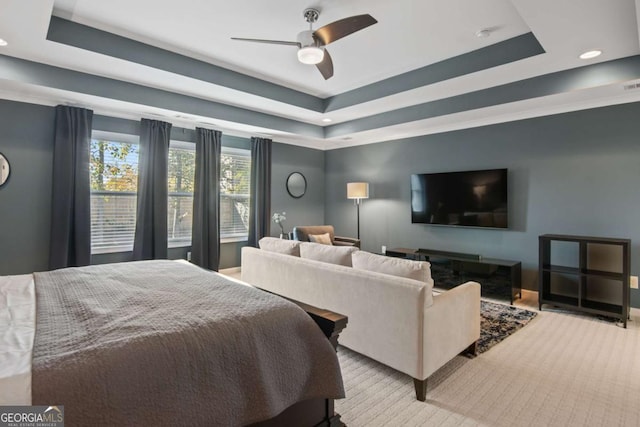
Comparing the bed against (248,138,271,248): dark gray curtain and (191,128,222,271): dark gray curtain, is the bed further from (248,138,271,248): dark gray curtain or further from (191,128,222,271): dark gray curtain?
(248,138,271,248): dark gray curtain

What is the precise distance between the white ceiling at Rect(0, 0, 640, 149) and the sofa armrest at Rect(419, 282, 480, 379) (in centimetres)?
213

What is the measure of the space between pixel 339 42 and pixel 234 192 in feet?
10.9

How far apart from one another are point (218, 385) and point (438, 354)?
1.61 metres

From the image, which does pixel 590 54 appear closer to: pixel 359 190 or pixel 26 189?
pixel 359 190

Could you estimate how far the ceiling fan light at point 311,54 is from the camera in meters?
2.63

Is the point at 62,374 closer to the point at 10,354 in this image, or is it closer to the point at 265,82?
the point at 10,354

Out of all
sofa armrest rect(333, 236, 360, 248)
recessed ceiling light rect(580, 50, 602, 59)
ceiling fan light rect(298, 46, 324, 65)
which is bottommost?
sofa armrest rect(333, 236, 360, 248)

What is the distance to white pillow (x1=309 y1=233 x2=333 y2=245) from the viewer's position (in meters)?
5.33

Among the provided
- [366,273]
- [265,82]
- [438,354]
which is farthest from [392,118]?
[438,354]

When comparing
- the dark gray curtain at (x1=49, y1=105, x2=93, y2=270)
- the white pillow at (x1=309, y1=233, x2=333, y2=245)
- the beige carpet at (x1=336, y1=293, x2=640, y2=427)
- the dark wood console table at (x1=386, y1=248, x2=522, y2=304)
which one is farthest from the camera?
the white pillow at (x1=309, y1=233, x2=333, y2=245)

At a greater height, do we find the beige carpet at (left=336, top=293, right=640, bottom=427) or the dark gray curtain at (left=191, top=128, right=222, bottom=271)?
the dark gray curtain at (left=191, top=128, right=222, bottom=271)

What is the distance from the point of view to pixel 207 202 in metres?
5.16

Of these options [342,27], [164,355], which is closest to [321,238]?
[342,27]

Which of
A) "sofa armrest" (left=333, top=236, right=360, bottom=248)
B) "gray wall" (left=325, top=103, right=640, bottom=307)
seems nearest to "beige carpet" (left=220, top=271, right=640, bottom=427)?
"gray wall" (left=325, top=103, right=640, bottom=307)
